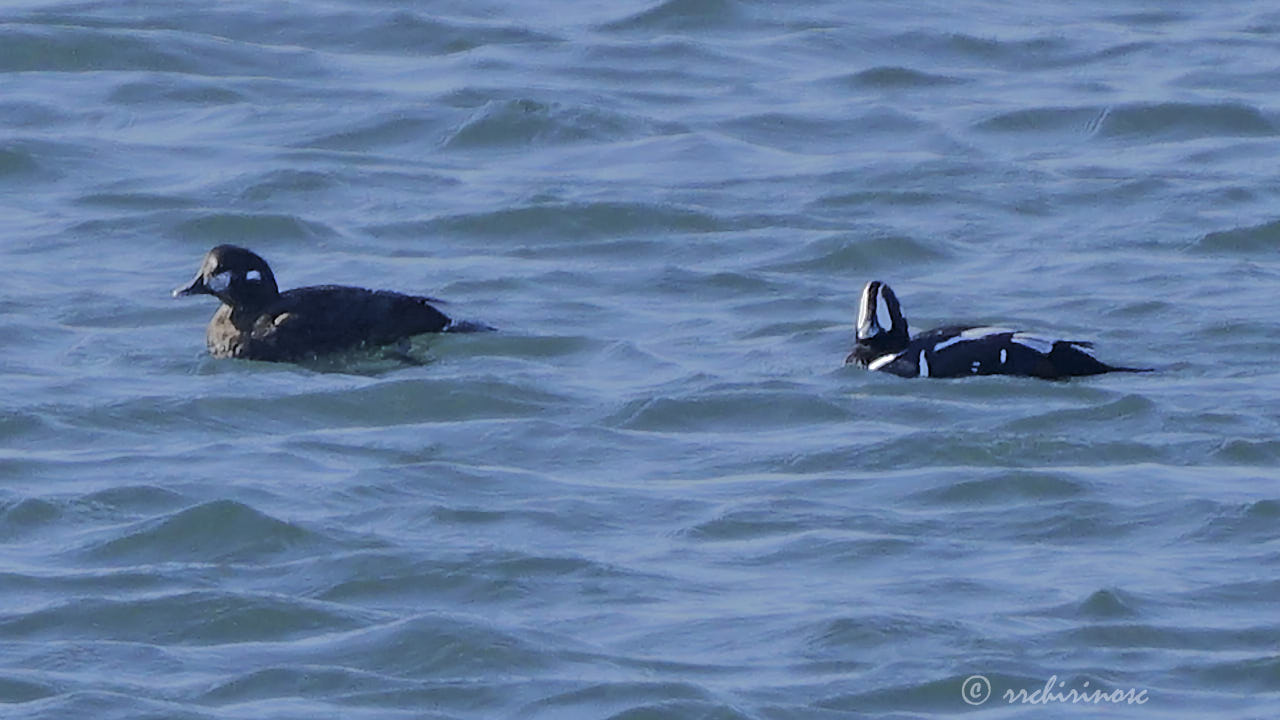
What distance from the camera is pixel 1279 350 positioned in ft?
43.4

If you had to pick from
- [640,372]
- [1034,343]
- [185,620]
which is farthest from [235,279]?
[185,620]

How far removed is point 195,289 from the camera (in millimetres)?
13430

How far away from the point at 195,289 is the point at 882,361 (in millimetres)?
2827

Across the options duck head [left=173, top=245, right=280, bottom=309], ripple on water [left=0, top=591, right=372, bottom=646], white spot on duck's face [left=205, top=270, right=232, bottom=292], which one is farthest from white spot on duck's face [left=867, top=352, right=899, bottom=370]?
ripple on water [left=0, top=591, right=372, bottom=646]

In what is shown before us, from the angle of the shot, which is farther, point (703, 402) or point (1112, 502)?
point (703, 402)

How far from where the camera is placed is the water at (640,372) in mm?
9578

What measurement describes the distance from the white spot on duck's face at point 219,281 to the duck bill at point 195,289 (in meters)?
0.02

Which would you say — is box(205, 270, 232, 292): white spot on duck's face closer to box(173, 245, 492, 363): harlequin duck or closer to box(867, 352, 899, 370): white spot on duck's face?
box(173, 245, 492, 363): harlequin duck

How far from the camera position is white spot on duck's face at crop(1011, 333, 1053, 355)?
496 inches

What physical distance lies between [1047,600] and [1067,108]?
8223 mm

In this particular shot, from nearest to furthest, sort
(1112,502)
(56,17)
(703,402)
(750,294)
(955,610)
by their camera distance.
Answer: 1. (955,610)
2. (1112,502)
3. (703,402)
4. (750,294)
5. (56,17)

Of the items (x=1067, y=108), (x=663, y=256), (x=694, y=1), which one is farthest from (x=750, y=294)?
(x=694, y=1)

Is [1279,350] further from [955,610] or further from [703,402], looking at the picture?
[955,610]

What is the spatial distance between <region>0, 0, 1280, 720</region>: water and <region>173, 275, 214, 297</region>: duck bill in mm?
261
